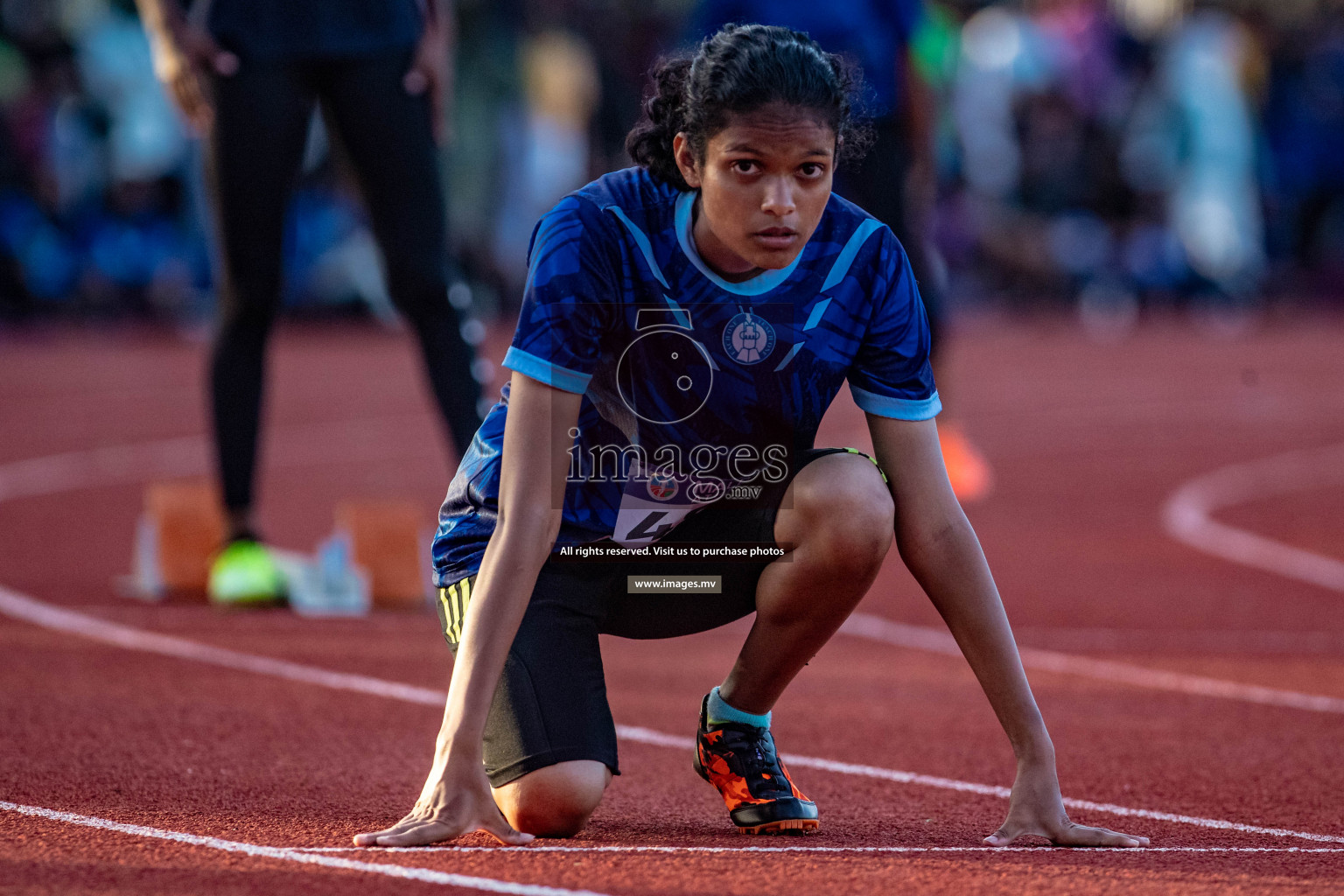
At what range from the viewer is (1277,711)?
4.14 m

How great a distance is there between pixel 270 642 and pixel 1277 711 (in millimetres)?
2352

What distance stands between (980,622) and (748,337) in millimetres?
576

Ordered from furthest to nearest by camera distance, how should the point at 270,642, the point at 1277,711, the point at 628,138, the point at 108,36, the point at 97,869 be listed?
the point at 108,36, the point at 270,642, the point at 1277,711, the point at 628,138, the point at 97,869

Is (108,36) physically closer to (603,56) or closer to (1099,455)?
(603,56)

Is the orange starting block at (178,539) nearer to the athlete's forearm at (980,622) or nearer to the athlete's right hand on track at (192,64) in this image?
the athlete's right hand on track at (192,64)

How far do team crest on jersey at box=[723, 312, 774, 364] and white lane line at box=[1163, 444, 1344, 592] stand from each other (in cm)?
338

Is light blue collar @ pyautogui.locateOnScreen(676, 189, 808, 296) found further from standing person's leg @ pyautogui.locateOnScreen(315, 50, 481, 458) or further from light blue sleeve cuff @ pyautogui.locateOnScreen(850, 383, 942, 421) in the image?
standing person's leg @ pyautogui.locateOnScreen(315, 50, 481, 458)

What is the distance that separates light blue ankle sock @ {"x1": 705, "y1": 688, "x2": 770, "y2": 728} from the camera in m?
3.18

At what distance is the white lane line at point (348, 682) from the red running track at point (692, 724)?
0.01 metres

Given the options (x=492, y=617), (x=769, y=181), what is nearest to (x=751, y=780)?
(x=492, y=617)

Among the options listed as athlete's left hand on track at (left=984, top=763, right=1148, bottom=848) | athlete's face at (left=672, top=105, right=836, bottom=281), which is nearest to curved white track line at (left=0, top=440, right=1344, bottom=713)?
athlete's left hand on track at (left=984, top=763, right=1148, bottom=848)

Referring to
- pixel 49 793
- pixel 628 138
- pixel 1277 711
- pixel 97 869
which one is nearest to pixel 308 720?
pixel 49 793

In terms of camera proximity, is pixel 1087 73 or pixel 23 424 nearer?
pixel 23 424

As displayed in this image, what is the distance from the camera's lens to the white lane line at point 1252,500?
6.25m
